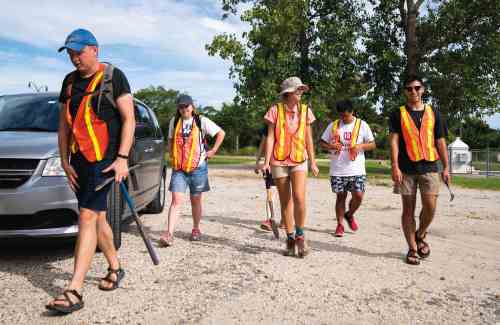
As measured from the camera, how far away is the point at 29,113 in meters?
5.59

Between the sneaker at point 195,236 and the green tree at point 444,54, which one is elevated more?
the green tree at point 444,54

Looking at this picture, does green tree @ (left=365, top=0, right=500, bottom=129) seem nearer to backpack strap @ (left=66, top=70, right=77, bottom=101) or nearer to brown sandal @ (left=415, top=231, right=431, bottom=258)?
brown sandal @ (left=415, top=231, right=431, bottom=258)

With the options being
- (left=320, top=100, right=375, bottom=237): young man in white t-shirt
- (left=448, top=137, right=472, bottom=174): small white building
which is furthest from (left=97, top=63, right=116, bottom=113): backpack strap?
(left=448, top=137, right=472, bottom=174): small white building

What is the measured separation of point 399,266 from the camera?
4859mm

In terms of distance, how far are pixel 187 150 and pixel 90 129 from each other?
7.72 ft

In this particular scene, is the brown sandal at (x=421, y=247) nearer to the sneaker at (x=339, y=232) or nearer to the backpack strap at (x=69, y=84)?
the sneaker at (x=339, y=232)

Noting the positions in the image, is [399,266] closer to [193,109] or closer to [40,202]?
[193,109]

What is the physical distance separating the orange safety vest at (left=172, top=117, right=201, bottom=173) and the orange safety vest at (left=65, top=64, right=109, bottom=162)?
7.48ft

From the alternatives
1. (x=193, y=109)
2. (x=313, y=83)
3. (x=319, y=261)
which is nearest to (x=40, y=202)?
(x=193, y=109)

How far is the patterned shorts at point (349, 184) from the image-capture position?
6438 mm

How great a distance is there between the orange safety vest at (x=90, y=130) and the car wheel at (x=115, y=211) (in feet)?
4.06

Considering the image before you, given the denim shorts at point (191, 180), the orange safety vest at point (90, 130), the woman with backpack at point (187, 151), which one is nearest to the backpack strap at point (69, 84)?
the orange safety vest at point (90, 130)

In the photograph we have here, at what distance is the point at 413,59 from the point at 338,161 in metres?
17.6

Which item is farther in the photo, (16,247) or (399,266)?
(16,247)
